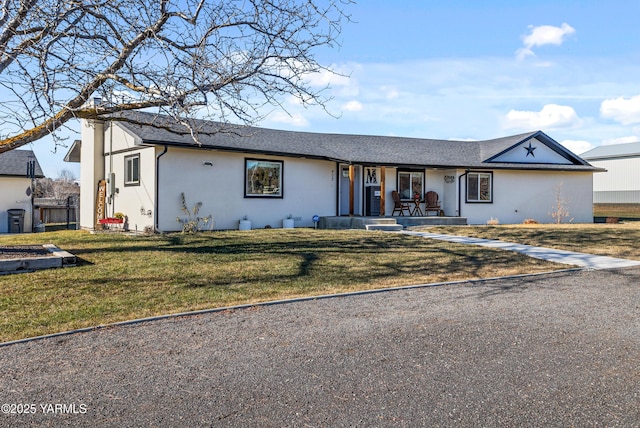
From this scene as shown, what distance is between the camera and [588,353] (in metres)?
4.47

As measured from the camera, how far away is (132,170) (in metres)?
16.6

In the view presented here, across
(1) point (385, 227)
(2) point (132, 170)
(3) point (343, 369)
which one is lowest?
(3) point (343, 369)

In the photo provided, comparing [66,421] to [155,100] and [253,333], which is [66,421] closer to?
[253,333]

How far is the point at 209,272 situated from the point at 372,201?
12823mm

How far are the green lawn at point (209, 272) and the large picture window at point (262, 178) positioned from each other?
3.69 metres

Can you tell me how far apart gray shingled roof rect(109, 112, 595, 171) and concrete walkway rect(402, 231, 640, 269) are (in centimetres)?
648

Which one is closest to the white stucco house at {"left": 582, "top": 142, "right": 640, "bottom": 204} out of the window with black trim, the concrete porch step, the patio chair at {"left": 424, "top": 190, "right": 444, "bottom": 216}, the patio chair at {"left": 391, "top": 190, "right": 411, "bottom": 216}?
the patio chair at {"left": 424, "top": 190, "right": 444, "bottom": 216}

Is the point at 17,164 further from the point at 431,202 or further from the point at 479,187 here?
the point at 479,187

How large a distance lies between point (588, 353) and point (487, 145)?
834 inches

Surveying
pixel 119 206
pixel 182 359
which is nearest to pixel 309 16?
pixel 182 359

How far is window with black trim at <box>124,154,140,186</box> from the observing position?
1614 cm

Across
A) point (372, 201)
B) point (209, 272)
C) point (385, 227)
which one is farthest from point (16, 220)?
point (209, 272)

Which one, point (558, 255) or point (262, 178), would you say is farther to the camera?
point (262, 178)

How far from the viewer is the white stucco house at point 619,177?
4887 cm
